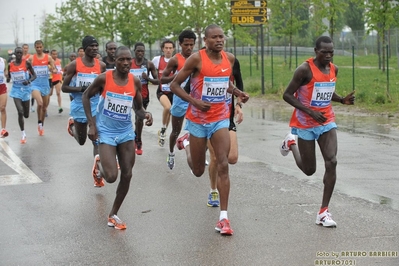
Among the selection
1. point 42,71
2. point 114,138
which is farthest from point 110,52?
point 42,71

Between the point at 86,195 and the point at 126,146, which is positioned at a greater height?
the point at 126,146

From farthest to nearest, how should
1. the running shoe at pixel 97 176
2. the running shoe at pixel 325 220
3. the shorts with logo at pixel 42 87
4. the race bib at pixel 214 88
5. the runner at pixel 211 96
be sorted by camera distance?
1. the shorts with logo at pixel 42 87
2. the running shoe at pixel 97 176
3. the race bib at pixel 214 88
4. the runner at pixel 211 96
5. the running shoe at pixel 325 220

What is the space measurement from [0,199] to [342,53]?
169ft

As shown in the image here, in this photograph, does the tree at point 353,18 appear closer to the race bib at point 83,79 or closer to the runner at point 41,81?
the runner at point 41,81

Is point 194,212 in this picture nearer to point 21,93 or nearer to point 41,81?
point 21,93

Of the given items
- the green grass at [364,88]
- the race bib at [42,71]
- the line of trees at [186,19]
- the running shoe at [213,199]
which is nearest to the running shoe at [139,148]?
the running shoe at [213,199]

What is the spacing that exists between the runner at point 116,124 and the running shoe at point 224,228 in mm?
1101

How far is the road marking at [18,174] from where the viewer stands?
10938 mm

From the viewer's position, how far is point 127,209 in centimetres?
886

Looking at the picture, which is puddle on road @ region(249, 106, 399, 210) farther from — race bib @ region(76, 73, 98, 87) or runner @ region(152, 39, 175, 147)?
race bib @ region(76, 73, 98, 87)

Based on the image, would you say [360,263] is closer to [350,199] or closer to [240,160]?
[350,199]

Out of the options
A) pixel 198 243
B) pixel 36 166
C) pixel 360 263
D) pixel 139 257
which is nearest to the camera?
pixel 360 263

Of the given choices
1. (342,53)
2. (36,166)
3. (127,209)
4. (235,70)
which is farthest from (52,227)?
(342,53)

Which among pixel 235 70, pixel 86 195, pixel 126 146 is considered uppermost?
pixel 235 70
